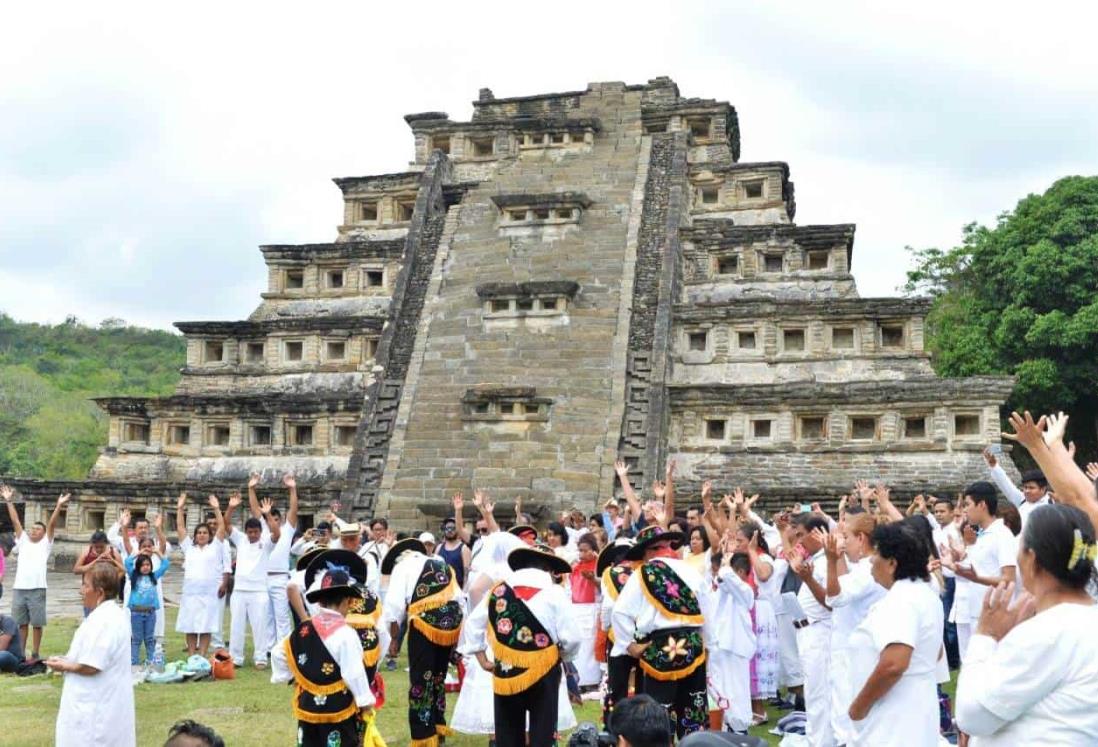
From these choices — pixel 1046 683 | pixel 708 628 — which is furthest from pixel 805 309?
pixel 1046 683

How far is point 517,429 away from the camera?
83.2 feet

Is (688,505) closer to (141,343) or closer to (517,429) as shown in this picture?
(517,429)

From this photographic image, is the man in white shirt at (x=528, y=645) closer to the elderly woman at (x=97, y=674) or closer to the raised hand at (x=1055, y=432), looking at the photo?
the elderly woman at (x=97, y=674)

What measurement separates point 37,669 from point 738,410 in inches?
627

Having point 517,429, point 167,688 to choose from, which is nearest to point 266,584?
point 167,688

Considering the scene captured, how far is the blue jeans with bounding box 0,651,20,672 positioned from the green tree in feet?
93.2

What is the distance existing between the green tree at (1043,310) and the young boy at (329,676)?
30.3 meters

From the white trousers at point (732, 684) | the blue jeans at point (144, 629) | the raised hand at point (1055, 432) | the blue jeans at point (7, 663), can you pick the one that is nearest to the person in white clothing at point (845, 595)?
the raised hand at point (1055, 432)

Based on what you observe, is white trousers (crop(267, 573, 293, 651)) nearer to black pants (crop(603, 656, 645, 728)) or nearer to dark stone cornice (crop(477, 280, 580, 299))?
black pants (crop(603, 656, 645, 728))

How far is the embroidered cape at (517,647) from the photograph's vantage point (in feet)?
30.0

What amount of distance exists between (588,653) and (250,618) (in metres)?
→ 5.22

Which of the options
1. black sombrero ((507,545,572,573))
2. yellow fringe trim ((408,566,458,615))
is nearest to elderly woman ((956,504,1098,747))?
black sombrero ((507,545,572,573))

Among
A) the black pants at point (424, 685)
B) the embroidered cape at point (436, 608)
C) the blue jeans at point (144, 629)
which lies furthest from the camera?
the blue jeans at point (144, 629)

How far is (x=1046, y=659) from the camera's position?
4379 millimetres
